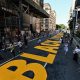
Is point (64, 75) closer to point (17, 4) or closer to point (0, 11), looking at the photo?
point (0, 11)

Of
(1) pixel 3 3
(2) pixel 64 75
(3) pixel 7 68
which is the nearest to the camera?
(2) pixel 64 75

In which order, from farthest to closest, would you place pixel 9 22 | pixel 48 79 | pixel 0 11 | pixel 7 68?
pixel 9 22 → pixel 0 11 → pixel 7 68 → pixel 48 79

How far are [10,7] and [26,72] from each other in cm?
2948

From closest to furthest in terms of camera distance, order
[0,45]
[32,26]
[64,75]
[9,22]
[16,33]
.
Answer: [64,75] < [0,45] < [9,22] < [16,33] < [32,26]

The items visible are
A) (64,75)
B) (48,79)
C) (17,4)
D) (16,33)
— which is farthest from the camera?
(17,4)

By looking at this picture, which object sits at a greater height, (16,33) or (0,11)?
(0,11)

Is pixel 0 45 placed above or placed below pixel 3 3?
below

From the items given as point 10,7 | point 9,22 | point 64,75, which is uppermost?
point 10,7

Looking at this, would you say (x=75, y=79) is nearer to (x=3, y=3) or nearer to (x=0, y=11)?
(x=0, y=11)

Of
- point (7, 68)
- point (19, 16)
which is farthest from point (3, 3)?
point (7, 68)

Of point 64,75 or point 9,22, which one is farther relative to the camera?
point 9,22

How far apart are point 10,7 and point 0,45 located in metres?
17.7

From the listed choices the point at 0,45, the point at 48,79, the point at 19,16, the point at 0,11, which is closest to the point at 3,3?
the point at 0,11

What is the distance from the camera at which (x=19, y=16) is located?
1773 inches
